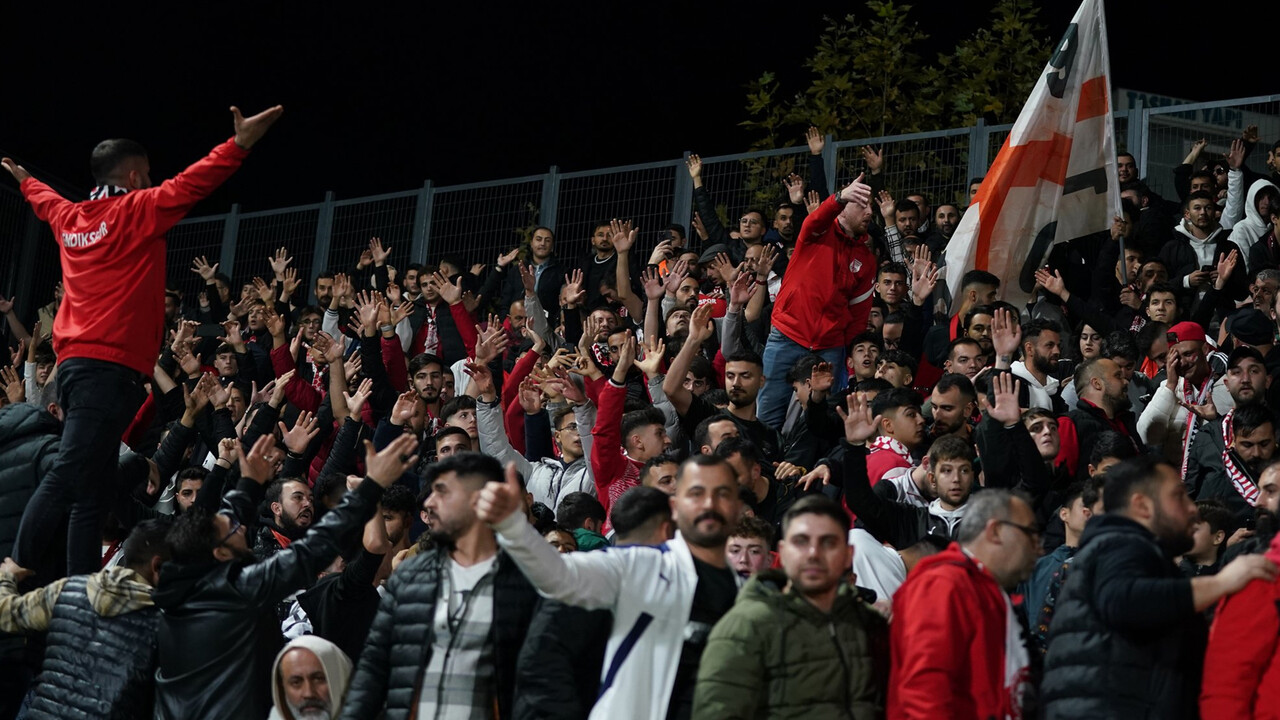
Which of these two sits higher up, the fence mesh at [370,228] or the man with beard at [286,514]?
the fence mesh at [370,228]

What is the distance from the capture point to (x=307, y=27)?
2417 cm

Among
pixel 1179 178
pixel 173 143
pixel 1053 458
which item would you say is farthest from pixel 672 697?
pixel 173 143

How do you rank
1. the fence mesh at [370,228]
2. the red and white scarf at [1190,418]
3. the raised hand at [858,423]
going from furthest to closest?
the fence mesh at [370,228]
the red and white scarf at [1190,418]
the raised hand at [858,423]

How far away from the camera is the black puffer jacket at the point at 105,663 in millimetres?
6555

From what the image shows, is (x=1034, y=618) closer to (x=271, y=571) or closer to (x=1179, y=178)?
(x=271, y=571)

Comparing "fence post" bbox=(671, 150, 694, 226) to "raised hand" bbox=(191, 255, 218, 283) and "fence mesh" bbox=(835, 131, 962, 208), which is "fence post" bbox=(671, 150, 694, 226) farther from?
"raised hand" bbox=(191, 255, 218, 283)

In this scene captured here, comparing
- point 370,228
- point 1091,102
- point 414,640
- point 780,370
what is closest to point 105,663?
point 414,640

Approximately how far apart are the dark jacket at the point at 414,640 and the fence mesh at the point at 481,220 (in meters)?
10.8

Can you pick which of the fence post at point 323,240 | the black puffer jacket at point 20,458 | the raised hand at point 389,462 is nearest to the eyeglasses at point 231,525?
the raised hand at point 389,462

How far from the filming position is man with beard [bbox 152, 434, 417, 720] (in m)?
6.33

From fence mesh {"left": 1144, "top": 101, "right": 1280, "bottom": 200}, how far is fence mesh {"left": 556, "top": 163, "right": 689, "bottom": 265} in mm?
4197

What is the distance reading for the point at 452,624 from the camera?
573 cm

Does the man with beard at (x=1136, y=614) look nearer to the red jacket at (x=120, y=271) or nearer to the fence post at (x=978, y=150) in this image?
the red jacket at (x=120, y=271)

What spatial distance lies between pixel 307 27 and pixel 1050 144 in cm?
1457
